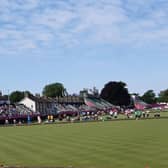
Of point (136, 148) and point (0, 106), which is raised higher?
point (0, 106)

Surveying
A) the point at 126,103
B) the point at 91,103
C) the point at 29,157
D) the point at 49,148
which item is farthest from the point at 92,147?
the point at 126,103

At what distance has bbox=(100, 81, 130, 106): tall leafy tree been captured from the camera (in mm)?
190875

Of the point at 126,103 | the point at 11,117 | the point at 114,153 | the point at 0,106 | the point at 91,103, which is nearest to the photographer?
the point at 114,153

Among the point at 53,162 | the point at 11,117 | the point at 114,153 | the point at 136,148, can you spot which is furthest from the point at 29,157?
the point at 11,117

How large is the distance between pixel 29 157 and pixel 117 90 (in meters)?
172

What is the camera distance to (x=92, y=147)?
22797 mm

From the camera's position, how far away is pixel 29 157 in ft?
64.6

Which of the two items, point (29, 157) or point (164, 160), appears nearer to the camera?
point (164, 160)

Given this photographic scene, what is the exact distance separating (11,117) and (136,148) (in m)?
67.8

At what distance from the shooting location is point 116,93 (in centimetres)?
19238

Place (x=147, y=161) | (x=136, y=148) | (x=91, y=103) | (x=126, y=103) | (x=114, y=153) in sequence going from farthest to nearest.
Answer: (x=126, y=103) < (x=91, y=103) < (x=136, y=148) < (x=114, y=153) < (x=147, y=161)

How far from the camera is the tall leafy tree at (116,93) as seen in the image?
626 feet

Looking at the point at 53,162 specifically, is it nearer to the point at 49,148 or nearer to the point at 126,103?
the point at 49,148

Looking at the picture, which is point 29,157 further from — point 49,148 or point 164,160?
point 164,160
